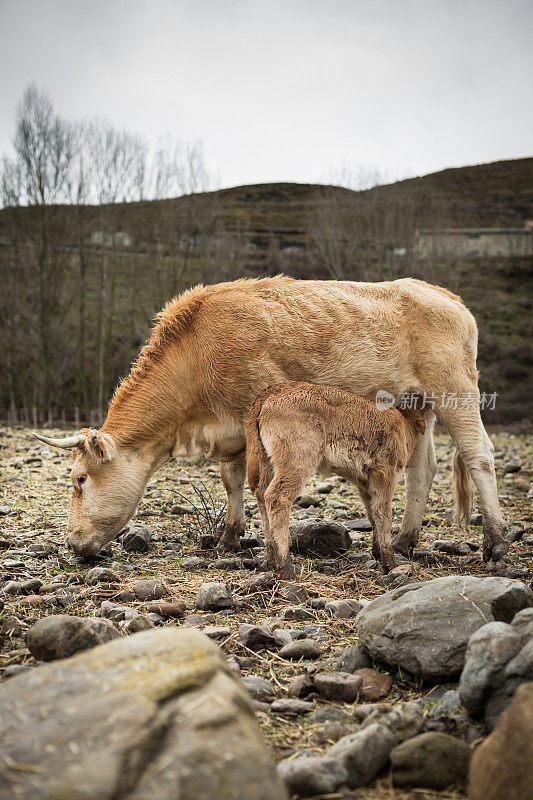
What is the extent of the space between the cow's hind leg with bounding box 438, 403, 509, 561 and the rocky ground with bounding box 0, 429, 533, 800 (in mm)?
528

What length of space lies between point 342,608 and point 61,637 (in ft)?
6.96

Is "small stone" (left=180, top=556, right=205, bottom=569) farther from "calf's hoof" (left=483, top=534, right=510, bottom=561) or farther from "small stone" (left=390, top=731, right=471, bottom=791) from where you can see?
"small stone" (left=390, top=731, right=471, bottom=791)

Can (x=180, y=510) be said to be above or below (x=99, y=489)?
below

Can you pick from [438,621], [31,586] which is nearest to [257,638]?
[438,621]

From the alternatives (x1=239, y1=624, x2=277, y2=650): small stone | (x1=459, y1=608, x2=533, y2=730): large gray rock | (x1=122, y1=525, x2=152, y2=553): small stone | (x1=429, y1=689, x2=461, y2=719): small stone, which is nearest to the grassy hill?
(x1=122, y1=525, x2=152, y2=553): small stone

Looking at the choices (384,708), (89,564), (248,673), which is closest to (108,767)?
(384,708)

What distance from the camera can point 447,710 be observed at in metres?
3.27

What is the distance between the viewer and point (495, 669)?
9.95 feet

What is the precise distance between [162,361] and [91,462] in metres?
1.27

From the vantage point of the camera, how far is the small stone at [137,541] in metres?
7.15

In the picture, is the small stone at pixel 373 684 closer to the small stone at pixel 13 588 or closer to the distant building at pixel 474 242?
the small stone at pixel 13 588

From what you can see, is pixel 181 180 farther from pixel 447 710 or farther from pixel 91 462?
pixel 447 710

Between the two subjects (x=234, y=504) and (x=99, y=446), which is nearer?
(x=99, y=446)

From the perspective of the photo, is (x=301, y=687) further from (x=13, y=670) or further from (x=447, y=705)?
(x=13, y=670)
